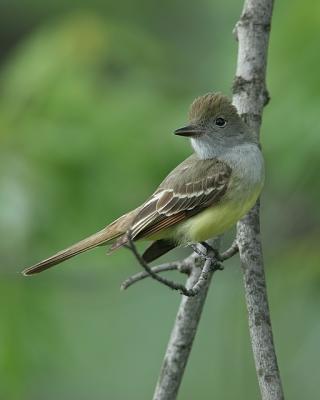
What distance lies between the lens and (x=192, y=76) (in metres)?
9.42

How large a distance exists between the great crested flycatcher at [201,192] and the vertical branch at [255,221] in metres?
0.21

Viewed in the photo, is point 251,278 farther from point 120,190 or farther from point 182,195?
point 120,190

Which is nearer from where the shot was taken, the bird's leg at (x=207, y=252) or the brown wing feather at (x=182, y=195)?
the bird's leg at (x=207, y=252)

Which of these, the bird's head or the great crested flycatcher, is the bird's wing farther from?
the bird's head

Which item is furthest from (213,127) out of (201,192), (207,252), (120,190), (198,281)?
(198,281)

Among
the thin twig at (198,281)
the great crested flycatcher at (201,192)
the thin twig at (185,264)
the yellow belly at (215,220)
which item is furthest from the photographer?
the great crested flycatcher at (201,192)

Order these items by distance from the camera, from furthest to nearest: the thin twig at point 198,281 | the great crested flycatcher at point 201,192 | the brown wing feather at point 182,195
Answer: the brown wing feather at point 182,195, the great crested flycatcher at point 201,192, the thin twig at point 198,281

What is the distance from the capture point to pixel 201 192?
20.1ft

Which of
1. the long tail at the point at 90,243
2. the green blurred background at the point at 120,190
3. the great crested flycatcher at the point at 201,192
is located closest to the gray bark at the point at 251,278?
the great crested flycatcher at the point at 201,192

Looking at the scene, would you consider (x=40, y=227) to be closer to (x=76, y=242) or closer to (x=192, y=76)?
(x=76, y=242)

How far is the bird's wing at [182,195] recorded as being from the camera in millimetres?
6043

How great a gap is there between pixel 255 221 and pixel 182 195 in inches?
29.9

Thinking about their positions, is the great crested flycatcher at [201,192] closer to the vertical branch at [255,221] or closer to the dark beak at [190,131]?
the dark beak at [190,131]

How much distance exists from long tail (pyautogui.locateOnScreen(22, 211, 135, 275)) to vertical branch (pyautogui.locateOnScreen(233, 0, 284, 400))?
0.94 m
